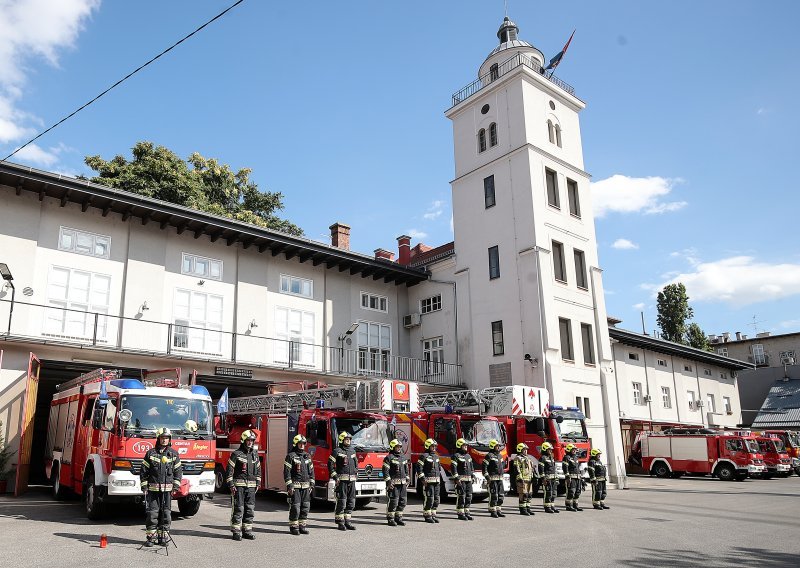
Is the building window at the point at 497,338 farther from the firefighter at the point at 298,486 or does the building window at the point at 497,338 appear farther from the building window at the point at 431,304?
the firefighter at the point at 298,486

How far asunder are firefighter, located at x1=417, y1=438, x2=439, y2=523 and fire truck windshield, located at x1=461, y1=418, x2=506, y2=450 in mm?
3246

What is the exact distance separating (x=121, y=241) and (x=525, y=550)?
1821 cm

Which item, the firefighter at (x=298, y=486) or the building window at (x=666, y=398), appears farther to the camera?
the building window at (x=666, y=398)

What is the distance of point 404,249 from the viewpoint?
38.2 m

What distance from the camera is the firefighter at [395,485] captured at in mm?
13508

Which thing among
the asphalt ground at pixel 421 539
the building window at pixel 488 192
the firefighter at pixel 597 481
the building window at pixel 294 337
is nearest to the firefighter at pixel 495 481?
the asphalt ground at pixel 421 539

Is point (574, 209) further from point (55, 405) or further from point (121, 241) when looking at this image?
point (55, 405)

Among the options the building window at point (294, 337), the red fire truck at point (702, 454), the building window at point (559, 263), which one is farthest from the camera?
the red fire truck at point (702, 454)

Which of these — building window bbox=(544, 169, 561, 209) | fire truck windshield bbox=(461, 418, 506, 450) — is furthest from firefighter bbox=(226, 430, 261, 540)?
building window bbox=(544, 169, 561, 209)

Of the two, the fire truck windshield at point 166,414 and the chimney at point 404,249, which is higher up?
the chimney at point 404,249

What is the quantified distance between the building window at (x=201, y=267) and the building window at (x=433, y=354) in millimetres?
10529

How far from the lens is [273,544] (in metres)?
10.7

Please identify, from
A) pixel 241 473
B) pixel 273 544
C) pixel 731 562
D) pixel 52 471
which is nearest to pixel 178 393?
pixel 241 473

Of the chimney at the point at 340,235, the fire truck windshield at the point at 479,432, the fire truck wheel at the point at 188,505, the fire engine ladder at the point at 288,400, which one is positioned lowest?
the fire truck wheel at the point at 188,505
